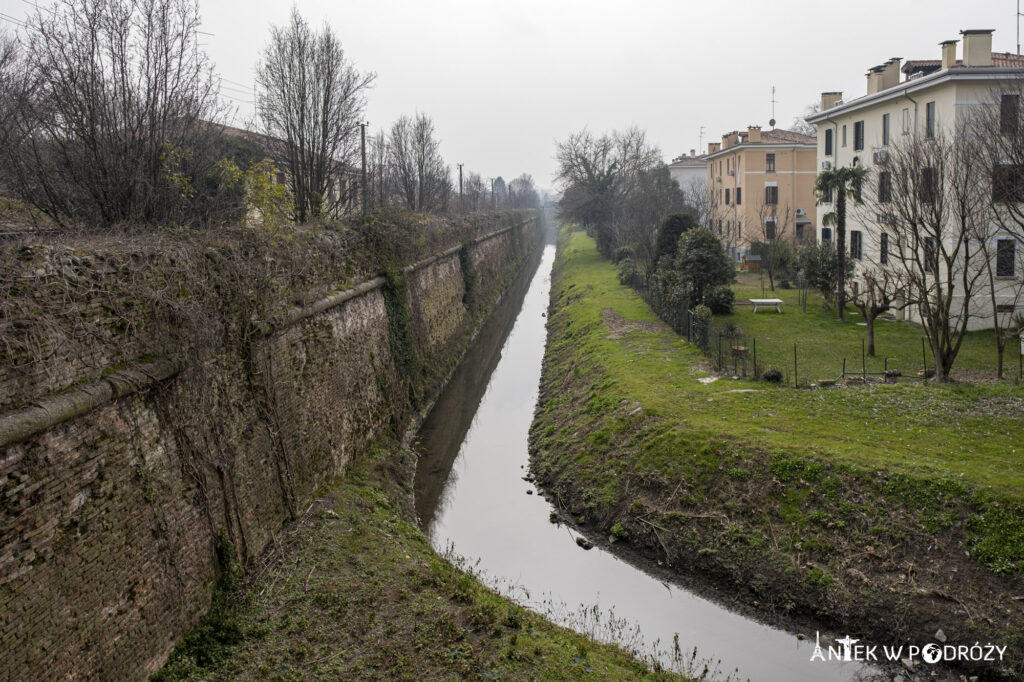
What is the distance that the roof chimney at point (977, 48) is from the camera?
19.3 metres

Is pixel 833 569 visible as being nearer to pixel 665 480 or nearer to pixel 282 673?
pixel 665 480

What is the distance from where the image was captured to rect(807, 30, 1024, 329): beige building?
1792 centimetres

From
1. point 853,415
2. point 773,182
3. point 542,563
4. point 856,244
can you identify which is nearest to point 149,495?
point 542,563

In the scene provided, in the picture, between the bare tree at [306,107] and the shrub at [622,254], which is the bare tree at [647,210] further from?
the bare tree at [306,107]

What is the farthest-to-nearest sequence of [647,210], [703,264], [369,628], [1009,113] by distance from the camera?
[647,210] < [703,264] < [1009,113] < [369,628]

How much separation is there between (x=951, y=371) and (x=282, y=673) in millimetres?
14029

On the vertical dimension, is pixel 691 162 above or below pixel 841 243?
above

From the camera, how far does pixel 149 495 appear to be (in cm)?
672

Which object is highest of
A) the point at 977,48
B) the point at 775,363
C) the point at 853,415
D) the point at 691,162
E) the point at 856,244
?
the point at 691,162

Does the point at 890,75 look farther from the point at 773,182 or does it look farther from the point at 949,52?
the point at 773,182

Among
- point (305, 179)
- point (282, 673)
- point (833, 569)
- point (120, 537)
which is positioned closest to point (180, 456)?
point (120, 537)

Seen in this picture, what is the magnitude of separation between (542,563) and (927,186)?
1040cm

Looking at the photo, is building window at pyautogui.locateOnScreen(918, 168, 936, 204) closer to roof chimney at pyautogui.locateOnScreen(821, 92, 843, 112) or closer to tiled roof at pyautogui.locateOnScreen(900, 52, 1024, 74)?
tiled roof at pyautogui.locateOnScreen(900, 52, 1024, 74)

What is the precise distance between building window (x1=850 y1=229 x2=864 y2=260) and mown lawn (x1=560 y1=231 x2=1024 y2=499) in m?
7.18
